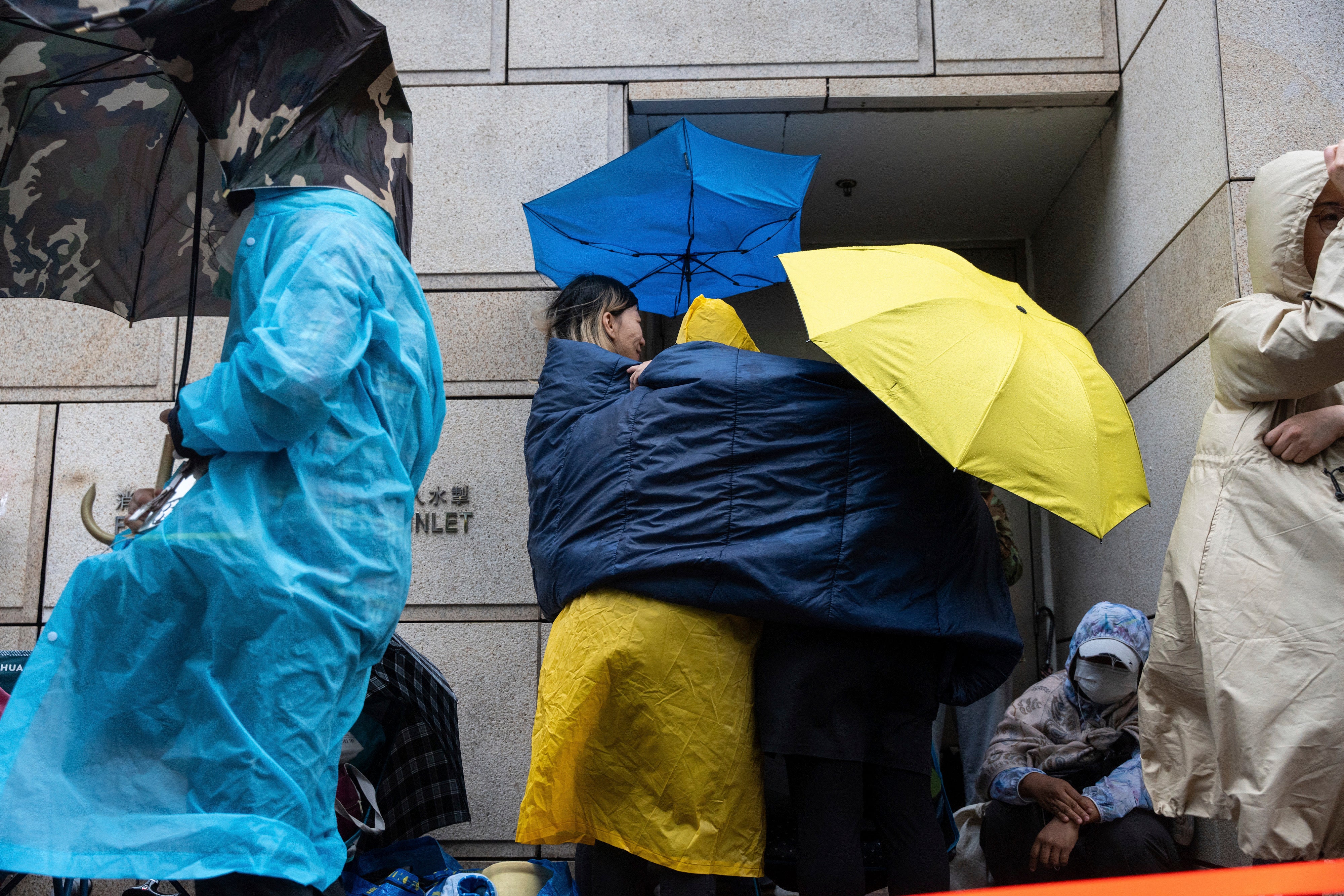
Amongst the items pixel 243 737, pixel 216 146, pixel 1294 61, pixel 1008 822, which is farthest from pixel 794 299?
pixel 243 737

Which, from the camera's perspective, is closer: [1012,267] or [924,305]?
[924,305]

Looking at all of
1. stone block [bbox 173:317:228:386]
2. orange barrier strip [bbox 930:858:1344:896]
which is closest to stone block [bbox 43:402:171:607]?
stone block [bbox 173:317:228:386]

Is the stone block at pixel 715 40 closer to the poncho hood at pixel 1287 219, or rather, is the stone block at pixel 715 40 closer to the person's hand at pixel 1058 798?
the poncho hood at pixel 1287 219

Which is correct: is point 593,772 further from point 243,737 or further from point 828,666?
point 243,737

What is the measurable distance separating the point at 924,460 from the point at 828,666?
57 centimetres

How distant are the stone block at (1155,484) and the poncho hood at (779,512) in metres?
1.23

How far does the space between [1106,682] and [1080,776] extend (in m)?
0.31

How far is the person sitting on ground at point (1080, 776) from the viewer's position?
374 cm

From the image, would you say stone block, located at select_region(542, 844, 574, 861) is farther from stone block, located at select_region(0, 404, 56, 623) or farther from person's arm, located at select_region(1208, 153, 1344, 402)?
person's arm, located at select_region(1208, 153, 1344, 402)

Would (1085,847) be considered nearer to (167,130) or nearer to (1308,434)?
(1308,434)

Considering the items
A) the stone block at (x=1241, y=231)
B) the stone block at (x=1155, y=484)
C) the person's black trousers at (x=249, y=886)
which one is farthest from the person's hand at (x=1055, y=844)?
the person's black trousers at (x=249, y=886)

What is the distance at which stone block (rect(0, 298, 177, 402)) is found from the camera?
4980mm

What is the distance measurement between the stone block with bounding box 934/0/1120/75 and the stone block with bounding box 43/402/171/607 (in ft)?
11.6

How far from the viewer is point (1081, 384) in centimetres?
310
